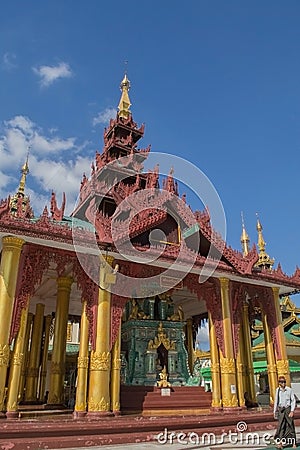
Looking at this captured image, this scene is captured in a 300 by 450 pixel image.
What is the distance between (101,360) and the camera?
32.0ft

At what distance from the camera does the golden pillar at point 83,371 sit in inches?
374

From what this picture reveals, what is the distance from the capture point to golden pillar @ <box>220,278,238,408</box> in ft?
38.1

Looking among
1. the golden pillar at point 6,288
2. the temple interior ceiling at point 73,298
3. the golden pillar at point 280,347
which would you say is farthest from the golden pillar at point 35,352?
the golden pillar at point 280,347

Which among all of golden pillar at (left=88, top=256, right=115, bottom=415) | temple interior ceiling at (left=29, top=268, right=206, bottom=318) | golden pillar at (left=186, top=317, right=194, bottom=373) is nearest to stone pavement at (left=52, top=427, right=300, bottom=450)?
golden pillar at (left=88, top=256, right=115, bottom=415)

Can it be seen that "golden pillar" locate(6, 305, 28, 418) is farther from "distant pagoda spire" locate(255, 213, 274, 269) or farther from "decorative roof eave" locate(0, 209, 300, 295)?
"distant pagoda spire" locate(255, 213, 274, 269)

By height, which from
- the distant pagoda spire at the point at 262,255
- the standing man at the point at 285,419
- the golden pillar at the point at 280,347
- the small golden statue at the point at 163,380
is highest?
the distant pagoda spire at the point at 262,255

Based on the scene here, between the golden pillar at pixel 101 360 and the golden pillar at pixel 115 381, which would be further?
the golden pillar at pixel 115 381

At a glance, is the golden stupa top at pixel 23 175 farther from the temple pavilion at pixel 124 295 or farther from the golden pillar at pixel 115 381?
the golden pillar at pixel 115 381

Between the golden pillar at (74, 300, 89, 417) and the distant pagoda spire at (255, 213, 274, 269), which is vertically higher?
the distant pagoda spire at (255, 213, 274, 269)

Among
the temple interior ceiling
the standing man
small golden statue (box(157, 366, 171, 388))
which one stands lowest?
the standing man

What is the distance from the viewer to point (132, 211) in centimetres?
1285

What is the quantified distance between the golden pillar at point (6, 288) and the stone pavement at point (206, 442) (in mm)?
2546

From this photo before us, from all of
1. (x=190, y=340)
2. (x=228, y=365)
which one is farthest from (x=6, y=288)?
(x=190, y=340)

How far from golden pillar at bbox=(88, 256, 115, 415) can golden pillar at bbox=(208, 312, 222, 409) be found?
3.94 meters
